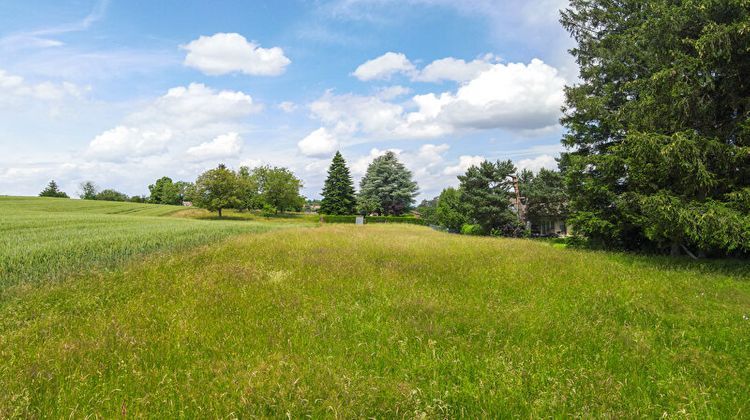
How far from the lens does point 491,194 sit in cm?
3672

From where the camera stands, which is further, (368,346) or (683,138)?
(683,138)

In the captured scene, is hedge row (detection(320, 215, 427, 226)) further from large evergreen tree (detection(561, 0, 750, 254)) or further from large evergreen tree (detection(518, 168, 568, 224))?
large evergreen tree (detection(561, 0, 750, 254))

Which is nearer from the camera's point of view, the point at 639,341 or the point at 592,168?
the point at 639,341

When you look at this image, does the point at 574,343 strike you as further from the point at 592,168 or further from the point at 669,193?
the point at 592,168

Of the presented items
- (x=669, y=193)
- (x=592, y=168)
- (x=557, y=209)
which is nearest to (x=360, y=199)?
(x=557, y=209)

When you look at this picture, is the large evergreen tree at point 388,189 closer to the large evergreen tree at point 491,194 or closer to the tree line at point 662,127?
the large evergreen tree at point 491,194

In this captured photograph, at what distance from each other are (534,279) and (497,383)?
5.47m

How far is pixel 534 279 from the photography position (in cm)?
855

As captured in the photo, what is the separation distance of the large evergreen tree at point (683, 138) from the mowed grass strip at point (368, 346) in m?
4.12

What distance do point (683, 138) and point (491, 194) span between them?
2508cm

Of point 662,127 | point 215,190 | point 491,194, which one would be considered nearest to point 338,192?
point 215,190

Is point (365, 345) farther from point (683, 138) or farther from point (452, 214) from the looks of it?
point (452, 214)

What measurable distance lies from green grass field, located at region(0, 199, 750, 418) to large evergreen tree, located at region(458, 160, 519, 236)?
28.3m

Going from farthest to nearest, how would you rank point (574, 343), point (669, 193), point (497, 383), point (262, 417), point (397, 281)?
point (669, 193)
point (397, 281)
point (574, 343)
point (497, 383)
point (262, 417)
